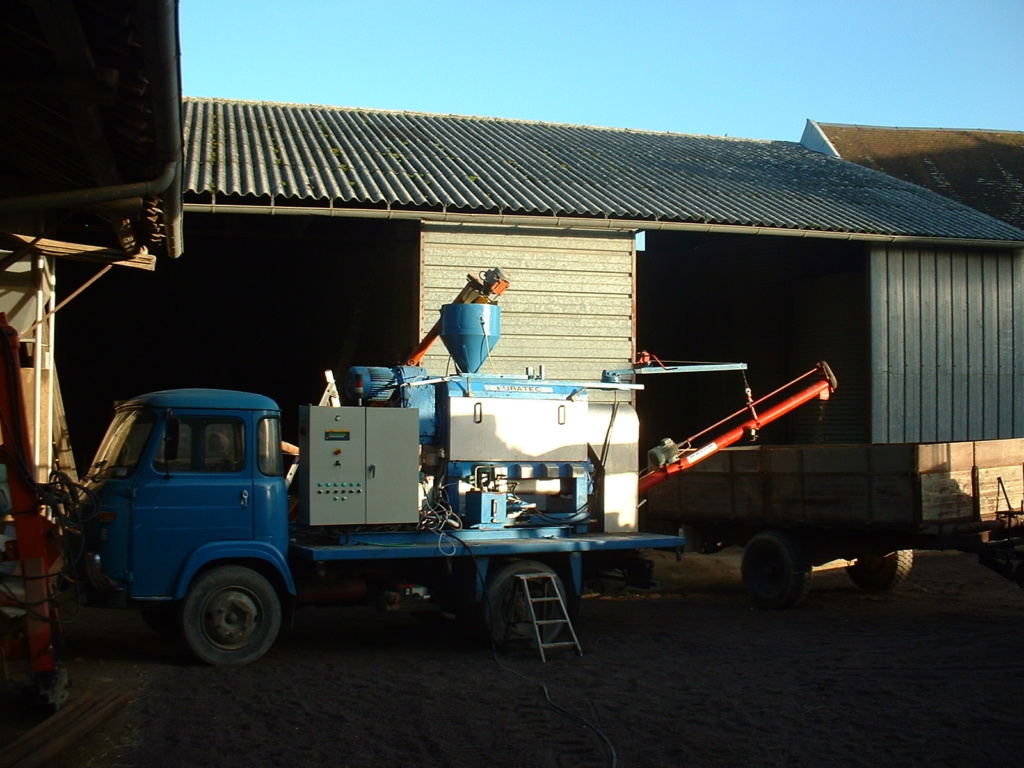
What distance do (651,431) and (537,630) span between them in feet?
42.0

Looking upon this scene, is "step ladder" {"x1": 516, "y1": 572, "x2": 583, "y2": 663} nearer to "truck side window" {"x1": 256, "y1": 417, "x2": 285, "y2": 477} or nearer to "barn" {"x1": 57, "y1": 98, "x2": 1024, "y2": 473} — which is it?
"truck side window" {"x1": 256, "y1": 417, "x2": 285, "y2": 477}

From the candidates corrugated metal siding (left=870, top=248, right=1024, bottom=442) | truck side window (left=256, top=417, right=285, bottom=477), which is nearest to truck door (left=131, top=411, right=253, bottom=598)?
truck side window (left=256, top=417, right=285, bottom=477)

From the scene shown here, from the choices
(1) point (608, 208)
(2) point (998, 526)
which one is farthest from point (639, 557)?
(1) point (608, 208)

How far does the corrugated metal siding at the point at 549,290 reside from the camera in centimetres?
1448

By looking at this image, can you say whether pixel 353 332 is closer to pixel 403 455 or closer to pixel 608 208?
pixel 608 208

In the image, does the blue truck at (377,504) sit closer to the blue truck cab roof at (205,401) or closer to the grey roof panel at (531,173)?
the blue truck cab roof at (205,401)

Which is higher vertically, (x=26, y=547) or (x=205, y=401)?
(x=205, y=401)

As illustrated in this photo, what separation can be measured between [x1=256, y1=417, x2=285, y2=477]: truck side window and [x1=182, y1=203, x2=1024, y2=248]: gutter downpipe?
4433 millimetres

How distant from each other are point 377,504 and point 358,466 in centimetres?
38

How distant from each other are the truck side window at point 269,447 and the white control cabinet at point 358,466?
0.24 metres

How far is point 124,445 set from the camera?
9078 mm

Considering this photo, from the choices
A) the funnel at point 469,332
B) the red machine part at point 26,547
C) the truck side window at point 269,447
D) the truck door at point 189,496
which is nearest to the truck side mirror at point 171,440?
the truck door at point 189,496

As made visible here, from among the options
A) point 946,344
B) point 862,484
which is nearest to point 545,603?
point 862,484

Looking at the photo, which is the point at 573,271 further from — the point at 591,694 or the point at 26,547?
the point at 26,547
